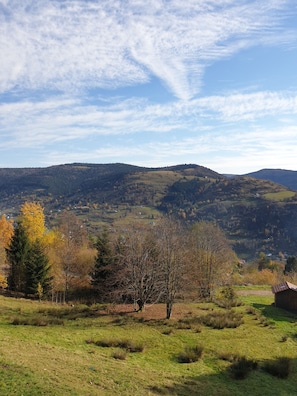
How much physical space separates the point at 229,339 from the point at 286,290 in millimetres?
17415

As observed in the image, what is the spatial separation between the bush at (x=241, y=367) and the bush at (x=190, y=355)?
2.30 meters

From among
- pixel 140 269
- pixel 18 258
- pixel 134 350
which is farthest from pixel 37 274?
pixel 134 350

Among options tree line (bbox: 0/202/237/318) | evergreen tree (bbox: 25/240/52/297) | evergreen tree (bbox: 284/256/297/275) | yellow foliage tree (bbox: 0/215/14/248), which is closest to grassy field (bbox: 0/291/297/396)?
tree line (bbox: 0/202/237/318)

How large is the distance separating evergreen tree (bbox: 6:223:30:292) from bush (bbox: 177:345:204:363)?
26.1 metres

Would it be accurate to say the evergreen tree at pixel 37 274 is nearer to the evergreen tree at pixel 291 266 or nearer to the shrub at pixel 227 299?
the shrub at pixel 227 299

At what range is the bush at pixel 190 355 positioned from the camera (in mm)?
22094

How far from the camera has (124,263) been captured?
3688 centimetres

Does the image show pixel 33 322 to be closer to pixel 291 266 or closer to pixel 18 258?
pixel 18 258

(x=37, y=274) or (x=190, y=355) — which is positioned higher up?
(x=37, y=274)

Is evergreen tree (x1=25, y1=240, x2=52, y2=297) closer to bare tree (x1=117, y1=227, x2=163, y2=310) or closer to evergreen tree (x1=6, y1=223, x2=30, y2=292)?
evergreen tree (x1=6, y1=223, x2=30, y2=292)

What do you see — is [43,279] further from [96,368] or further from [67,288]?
[96,368]

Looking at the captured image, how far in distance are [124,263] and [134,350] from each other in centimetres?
1448

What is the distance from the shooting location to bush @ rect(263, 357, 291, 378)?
21273 mm

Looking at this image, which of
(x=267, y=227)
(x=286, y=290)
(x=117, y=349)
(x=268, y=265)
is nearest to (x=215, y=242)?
(x=286, y=290)
